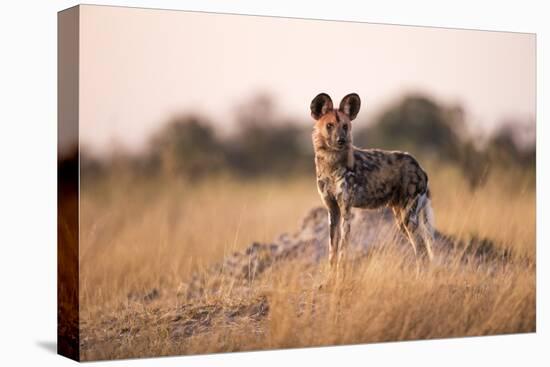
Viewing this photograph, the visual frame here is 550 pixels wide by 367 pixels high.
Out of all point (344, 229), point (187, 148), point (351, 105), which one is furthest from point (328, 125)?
point (187, 148)

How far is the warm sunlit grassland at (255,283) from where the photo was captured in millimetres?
11477

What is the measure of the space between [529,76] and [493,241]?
6.08 ft

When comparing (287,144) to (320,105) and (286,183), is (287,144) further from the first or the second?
(320,105)

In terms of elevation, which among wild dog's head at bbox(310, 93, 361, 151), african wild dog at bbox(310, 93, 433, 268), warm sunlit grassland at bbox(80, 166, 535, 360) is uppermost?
wild dog's head at bbox(310, 93, 361, 151)

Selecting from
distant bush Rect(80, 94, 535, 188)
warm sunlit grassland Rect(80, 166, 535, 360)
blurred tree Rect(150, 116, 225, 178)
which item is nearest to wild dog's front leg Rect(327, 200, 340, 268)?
warm sunlit grassland Rect(80, 166, 535, 360)

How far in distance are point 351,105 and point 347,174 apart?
27.4 inches

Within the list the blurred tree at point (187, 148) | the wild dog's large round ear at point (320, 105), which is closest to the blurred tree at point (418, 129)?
the wild dog's large round ear at point (320, 105)

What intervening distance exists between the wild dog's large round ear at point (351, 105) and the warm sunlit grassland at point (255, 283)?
80 cm

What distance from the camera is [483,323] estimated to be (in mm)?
13047

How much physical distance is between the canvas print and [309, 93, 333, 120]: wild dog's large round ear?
2cm

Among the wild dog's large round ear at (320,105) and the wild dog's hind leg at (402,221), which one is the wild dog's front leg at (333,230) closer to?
the wild dog's hind leg at (402,221)

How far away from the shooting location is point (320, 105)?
1238cm

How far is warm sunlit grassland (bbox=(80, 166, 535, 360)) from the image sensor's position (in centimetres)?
1148

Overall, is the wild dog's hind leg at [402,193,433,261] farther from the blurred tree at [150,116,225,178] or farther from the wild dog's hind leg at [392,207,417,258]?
the blurred tree at [150,116,225,178]
